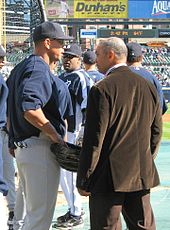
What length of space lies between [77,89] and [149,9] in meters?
41.6

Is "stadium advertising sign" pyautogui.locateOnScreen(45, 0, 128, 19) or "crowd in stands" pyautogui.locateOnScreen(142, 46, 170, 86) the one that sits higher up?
"stadium advertising sign" pyautogui.locateOnScreen(45, 0, 128, 19)

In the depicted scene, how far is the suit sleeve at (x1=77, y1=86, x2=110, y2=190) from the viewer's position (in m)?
3.83

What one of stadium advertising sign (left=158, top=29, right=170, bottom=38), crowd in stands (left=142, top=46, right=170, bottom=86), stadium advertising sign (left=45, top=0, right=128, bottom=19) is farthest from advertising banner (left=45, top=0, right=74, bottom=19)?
stadium advertising sign (left=158, top=29, right=170, bottom=38)

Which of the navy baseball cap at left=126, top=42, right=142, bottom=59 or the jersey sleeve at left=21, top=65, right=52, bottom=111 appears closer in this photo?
the jersey sleeve at left=21, top=65, right=52, bottom=111

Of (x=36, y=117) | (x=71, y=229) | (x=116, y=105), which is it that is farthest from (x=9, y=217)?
(x=116, y=105)

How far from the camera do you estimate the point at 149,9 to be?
4666 cm

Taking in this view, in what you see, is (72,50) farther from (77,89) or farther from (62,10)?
(62,10)

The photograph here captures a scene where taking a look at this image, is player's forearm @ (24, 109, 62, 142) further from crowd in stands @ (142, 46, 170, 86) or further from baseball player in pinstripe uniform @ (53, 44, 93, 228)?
crowd in stands @ (142, 46, 170, 86)

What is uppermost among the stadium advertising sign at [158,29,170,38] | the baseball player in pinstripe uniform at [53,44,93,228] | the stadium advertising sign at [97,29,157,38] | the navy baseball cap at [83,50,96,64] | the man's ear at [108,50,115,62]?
the man's ear at [108,50,115,62]

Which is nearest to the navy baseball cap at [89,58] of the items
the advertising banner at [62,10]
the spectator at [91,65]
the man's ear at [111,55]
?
the spectator at [91,65]

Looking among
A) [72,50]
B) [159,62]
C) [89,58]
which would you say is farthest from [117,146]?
[159,62]

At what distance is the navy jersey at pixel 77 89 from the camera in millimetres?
6316

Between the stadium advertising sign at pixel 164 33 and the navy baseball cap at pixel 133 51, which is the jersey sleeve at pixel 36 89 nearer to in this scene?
the navy baseball cap at pixel 133 51

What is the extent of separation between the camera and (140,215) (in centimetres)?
416
